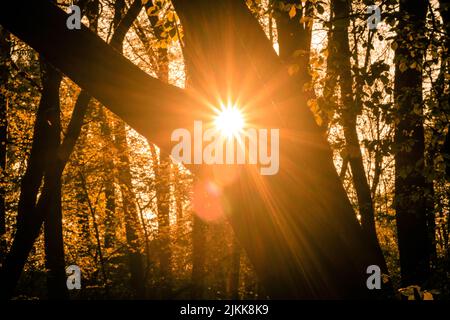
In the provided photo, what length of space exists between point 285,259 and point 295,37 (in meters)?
1.73

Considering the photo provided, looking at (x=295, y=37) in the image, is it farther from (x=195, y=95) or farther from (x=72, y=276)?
(x=72, y=276)

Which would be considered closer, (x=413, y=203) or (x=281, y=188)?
(x=281, y=188)

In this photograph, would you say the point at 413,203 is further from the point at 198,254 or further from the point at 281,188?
the point at 198,254

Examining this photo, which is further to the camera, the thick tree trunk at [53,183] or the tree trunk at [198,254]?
the tree trunk at [198,254]

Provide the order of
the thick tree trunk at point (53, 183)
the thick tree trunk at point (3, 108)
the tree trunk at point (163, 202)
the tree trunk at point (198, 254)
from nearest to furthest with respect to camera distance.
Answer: the thick tree trunk at point (3, 108)
the thick tree trunk at point (53, 183)
the tree trunk at point (163, 202)
the tree trunk at point (198, 254)

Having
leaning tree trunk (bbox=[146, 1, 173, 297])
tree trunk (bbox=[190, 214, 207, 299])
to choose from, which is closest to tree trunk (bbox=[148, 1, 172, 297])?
leaning tree trunk (bbox=[146, 1, 173, 297])

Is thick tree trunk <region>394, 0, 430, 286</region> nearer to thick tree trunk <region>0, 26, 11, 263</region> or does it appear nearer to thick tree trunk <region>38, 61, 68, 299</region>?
thick tree trunk <region>0, 26, 11, 263</region>

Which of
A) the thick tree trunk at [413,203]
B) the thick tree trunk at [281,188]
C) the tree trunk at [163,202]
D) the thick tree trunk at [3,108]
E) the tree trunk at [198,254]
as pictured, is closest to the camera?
the thick tree trunk at [281,188]

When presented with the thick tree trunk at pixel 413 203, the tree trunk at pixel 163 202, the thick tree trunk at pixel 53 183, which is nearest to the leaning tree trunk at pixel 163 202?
the tree trunk at pixel 163 202

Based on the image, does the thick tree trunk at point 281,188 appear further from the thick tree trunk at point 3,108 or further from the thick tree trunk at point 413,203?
the thick tree trunk at point 413,203

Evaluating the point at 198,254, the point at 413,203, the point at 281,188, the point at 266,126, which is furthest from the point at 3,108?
the point at 281,188

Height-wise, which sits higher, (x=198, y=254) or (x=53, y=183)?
(x=53, y=183)

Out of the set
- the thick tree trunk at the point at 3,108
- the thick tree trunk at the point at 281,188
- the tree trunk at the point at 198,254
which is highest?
the thick tree trunk at the point at 3,108

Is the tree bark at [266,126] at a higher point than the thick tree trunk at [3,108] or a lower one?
lower
